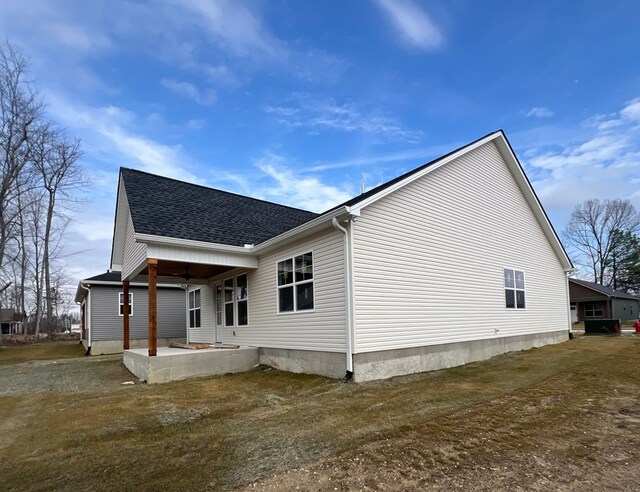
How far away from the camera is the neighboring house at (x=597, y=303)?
3425cm

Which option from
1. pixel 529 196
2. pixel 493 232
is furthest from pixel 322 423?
pixel 529 196

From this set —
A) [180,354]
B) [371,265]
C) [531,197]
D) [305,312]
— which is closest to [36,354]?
[180,354]

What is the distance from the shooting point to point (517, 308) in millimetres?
13805

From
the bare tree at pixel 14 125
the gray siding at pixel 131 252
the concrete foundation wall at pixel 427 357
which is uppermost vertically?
the bare tree at pixel 14 125

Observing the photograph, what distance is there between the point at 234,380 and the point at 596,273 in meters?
54.2

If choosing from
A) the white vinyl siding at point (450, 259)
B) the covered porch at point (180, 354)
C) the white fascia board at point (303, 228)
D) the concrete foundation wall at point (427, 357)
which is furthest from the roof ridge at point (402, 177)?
the covered porch at point (180, 354)

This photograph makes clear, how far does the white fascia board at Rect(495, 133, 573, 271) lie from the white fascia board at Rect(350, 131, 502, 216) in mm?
778

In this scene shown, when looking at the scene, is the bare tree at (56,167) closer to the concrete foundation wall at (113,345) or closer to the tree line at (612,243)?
the concrete foundation wall at (113,345)

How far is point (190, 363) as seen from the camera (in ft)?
33.1

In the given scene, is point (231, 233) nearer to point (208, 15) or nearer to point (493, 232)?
point (208, 15)

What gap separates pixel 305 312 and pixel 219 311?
5823mm

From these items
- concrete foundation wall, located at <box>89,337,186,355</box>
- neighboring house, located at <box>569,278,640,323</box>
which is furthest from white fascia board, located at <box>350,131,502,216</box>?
neighboring house, located at <box>569,278,640,323</box>

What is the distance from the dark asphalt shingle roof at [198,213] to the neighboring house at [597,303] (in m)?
31.0

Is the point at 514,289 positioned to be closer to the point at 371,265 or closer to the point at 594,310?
the point at 371,265
